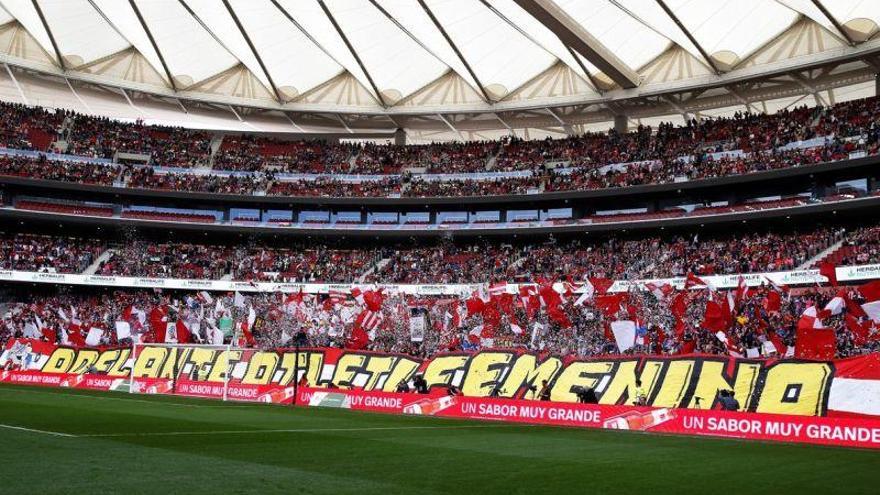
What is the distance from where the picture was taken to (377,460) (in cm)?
1318

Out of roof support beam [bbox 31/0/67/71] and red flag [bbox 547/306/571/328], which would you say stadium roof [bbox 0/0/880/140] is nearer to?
roof support beam [bbox 31/0/67/71]

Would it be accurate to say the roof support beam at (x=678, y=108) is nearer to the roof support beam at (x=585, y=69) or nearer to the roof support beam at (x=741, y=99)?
the roof support beam at (x=741, y=99)

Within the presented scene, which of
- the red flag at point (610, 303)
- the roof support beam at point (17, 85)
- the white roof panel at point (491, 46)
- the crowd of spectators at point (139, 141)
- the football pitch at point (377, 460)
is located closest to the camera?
the football pitch at point (377, 460)

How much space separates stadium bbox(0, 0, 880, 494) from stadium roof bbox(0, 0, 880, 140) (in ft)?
0.91

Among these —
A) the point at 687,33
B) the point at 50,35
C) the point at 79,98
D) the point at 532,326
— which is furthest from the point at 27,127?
the point at 687,33

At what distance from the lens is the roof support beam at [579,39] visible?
4462 centimetres

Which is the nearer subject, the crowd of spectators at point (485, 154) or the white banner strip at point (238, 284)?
the white banner strip at point (238, 284)

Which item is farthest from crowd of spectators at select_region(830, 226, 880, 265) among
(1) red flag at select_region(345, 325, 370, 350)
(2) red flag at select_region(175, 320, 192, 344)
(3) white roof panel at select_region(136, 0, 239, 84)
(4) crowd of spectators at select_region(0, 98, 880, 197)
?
(3) white roof panel at select_region(136, 0, 239, 84)

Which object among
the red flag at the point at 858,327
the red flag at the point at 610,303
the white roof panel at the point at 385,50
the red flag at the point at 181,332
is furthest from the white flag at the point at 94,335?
the red flag at the point at 858,327

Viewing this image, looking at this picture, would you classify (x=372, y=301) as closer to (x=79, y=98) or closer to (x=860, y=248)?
(x=860, y=248)

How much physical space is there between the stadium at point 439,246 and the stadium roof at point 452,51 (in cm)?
28

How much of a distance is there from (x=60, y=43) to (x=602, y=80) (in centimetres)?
4029

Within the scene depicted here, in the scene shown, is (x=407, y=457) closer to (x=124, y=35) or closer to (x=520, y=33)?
(x=520, y=33)

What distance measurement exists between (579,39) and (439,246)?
25221 mm
